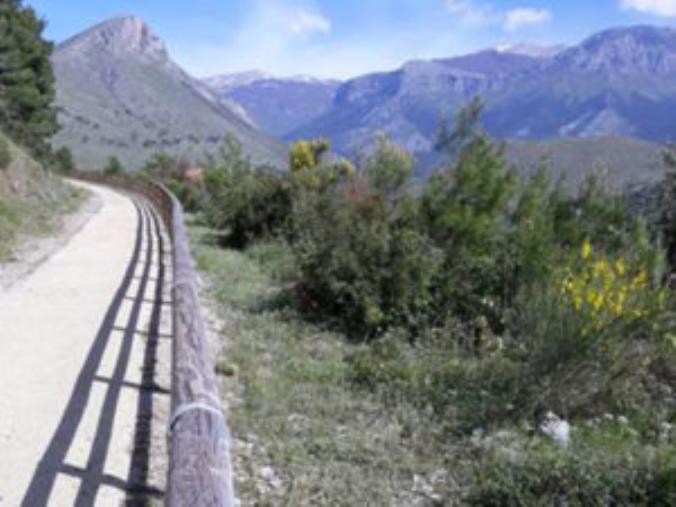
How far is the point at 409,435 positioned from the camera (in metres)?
6.79

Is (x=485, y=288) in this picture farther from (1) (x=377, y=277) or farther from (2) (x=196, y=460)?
(2) (x=196, y=460)

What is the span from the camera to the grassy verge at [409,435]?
5629mm

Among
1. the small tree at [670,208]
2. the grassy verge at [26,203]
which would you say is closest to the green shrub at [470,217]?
the small tree at [670,208]

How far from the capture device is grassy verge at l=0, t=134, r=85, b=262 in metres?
17.7

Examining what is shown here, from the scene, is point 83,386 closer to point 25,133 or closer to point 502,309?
point 502,309

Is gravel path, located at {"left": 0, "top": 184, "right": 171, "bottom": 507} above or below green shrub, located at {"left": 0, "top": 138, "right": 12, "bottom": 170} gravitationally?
below

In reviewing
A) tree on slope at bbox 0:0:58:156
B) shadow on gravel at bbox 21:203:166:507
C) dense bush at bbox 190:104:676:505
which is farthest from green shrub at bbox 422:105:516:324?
tree on slope at bbox 0:0:58:156

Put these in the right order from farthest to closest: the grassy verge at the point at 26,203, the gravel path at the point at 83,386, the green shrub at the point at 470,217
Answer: the grassy verge at the point at 26,203 → the green shrub at the point at 470,217 → the gravel path at the point at 83,386

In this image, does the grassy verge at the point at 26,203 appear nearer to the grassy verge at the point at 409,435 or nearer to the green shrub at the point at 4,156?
the green shrub at the point at 4,156

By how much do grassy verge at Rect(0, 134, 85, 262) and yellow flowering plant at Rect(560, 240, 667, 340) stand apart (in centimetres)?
1024

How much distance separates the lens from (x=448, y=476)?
6.07 metres

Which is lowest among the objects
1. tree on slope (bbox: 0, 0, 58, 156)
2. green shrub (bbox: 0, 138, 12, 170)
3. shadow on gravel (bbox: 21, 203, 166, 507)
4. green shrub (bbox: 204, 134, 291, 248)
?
shadow on gravel (bbox: 21, 203, 166, 507)

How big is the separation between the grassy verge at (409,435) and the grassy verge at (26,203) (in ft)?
26.6

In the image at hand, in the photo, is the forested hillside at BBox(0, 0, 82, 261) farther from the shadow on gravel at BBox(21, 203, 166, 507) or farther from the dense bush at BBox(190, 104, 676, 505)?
the dense bush at BBox(190, 104, 676, 505)
